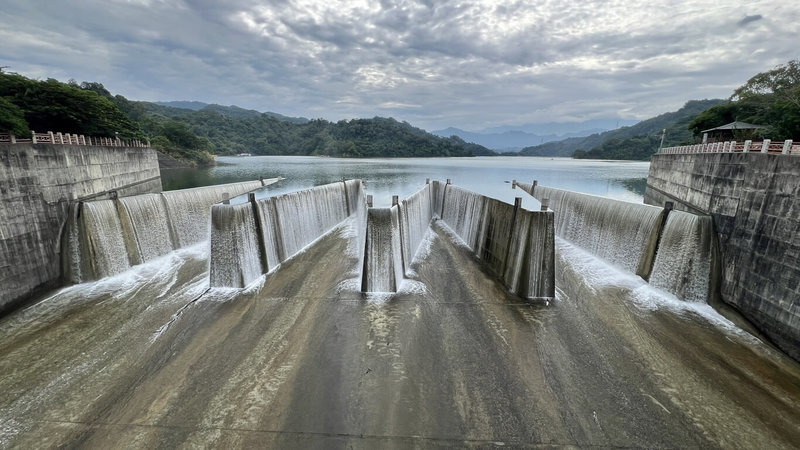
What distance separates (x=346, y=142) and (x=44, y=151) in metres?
121

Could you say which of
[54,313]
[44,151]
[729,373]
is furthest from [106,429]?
[729,373]

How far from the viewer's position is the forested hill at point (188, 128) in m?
29.5

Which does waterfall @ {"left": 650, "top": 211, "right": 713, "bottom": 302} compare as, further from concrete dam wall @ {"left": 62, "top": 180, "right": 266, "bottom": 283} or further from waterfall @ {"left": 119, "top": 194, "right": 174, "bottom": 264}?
waterfall @ {"left": 119, "top": 194, "right": 174, "bottom": 264}

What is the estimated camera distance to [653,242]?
1307 cm

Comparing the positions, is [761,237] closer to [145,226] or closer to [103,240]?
[103,240]

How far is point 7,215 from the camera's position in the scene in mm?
10766

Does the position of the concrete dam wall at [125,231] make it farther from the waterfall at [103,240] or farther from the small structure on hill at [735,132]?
the small structure on hill at [735,132]

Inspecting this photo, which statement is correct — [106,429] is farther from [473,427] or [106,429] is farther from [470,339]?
[470,339]

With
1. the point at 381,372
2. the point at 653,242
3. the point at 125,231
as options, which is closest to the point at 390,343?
the point at 381,372

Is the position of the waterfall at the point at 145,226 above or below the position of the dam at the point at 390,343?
above

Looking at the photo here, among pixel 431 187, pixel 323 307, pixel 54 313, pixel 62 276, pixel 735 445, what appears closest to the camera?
pixel 735 445

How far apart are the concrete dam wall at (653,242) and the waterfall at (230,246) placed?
37.1 feet

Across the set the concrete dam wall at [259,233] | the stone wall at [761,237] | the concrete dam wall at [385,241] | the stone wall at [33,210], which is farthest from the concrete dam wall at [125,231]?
the stone wall at [761,237]

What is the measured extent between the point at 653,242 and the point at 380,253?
35.7 ft
